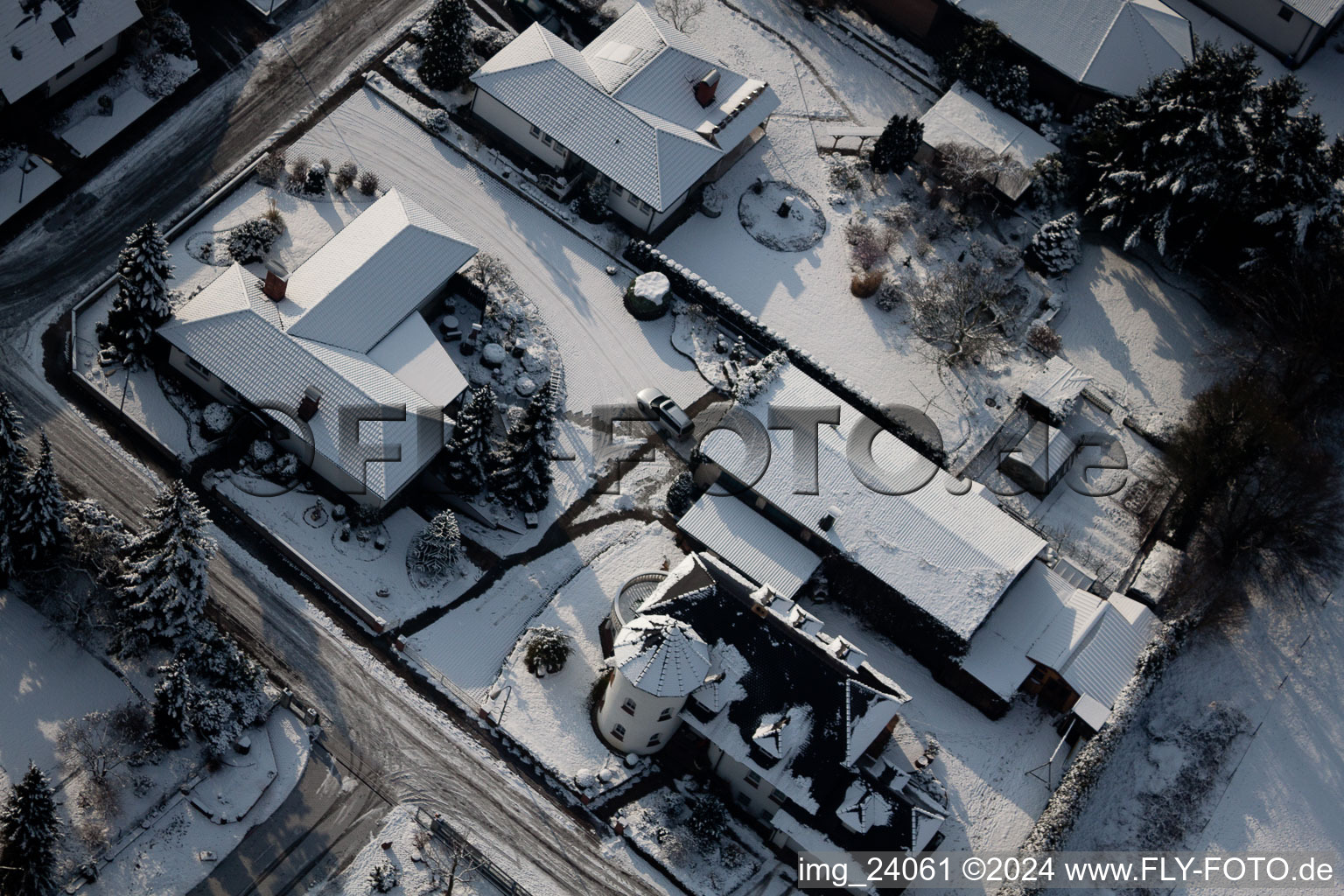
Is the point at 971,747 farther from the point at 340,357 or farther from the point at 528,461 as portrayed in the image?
the point at 340,357

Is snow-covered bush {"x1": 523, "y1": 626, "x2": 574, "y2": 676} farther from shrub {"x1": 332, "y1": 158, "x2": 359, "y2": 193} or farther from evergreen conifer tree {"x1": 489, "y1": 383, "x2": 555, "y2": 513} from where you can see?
shrub {"x1": 332, "y1": 158, "x2": 359, "y2": 193}

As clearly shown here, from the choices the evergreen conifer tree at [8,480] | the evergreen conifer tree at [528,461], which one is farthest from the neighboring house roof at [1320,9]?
the evergreen conifer tree at [8,480]

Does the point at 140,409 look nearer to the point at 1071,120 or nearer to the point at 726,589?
the point at 726,589

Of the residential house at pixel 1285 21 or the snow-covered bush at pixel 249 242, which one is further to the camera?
the residential house at pixel 1285 21

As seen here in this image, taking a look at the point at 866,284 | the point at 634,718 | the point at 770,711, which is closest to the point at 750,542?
the point at 770,711

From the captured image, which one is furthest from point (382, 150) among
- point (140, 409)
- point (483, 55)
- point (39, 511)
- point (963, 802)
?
point (963, 802)

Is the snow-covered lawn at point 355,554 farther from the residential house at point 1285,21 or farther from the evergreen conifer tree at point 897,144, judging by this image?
the residential house at point 1285,21

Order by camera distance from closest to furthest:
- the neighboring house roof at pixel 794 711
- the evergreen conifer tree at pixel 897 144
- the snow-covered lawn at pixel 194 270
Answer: the neighboring house roof at pixel 794 711 → the snow-covered lawn at pixel 194 270 → the evergreen conifer tree at pixel 897 144
